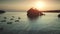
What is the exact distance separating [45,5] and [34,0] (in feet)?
0.66

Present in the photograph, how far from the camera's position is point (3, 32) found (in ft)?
9.81

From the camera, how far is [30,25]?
3.28 metres

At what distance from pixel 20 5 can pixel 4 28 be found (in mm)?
471

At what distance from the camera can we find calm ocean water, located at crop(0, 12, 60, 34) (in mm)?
3039

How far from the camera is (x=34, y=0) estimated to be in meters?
3.25

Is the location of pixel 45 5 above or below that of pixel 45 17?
A: above

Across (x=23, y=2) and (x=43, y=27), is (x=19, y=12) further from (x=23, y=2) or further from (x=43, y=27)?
(x=43, y=27)

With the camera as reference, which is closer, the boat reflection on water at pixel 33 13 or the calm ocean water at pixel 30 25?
the calm ocean water at pixel 30 25

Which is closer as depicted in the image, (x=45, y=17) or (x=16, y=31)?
(x=16, y=31)

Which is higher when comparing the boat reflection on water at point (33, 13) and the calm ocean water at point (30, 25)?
the boat reflection on water at point (33, 13)

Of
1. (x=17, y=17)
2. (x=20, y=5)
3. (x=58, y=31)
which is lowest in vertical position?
(x=58, y=31)

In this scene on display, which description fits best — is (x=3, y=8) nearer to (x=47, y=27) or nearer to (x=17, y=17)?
(x=17, y=17)

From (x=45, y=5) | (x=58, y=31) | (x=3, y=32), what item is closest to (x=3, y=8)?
(x=3, y=32)

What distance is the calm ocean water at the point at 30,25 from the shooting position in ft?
9.97
